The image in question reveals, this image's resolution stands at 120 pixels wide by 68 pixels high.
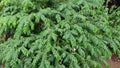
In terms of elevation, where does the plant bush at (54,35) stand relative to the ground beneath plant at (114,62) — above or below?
above

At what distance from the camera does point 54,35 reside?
314cm

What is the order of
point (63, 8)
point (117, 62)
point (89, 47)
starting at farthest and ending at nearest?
point (117, 62) → point (63, 8) → point (89, 47)

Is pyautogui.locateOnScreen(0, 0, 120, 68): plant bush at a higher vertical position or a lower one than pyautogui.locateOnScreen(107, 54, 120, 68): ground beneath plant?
higher

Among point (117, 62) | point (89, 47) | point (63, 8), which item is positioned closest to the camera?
point (89, 47)

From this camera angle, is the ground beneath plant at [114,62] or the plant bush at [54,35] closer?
the plant bush at [54,35]

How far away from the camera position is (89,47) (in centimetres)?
329

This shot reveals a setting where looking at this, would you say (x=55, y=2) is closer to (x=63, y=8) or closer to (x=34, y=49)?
(x=63, y=8)

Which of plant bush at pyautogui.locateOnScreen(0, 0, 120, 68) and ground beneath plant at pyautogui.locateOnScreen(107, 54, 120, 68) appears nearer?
plant bush at pyautogui.locateOnScreen(0, 0, 120, 68)

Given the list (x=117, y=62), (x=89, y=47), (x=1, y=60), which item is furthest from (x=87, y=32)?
(x=117, y=62)

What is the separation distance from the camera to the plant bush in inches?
124

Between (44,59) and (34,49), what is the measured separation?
217 millimetres

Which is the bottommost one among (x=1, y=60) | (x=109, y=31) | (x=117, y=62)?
(x=117, y=62)

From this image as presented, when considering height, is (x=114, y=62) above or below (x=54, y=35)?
below

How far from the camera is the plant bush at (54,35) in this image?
3156 mm
